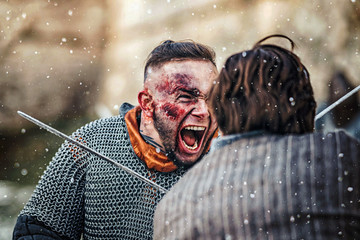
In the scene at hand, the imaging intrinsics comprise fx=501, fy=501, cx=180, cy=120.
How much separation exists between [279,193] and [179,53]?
104 cm

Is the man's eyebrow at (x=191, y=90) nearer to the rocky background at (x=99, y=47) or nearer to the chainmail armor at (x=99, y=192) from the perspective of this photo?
the chainmail armor at (x=99, y=192)

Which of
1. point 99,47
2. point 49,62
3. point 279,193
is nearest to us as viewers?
point 279,193

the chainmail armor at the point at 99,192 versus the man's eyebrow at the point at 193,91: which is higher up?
the man's eyebrow at the point at 193,91

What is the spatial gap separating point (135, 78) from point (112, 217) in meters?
1.72

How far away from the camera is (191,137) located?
1.97 metres

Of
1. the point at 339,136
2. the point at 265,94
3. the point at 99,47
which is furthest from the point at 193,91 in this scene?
the point at 99,47

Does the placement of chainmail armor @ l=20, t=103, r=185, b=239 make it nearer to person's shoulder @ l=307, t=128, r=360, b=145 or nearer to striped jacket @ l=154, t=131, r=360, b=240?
striped jacket @ l=154, t=131, r=360, b=240

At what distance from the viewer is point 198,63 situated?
1.96m

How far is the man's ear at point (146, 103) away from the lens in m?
1.99

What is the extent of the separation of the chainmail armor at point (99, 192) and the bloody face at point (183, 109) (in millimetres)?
100

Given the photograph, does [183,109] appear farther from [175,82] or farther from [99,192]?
[99,192]

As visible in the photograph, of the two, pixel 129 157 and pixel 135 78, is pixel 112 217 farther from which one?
pixel 135 78

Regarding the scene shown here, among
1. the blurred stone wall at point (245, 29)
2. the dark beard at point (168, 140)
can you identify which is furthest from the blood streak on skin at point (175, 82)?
the blurred stone wall at point (245, 29)

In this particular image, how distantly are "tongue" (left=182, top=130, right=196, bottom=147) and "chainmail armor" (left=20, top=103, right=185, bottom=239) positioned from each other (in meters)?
0.11
